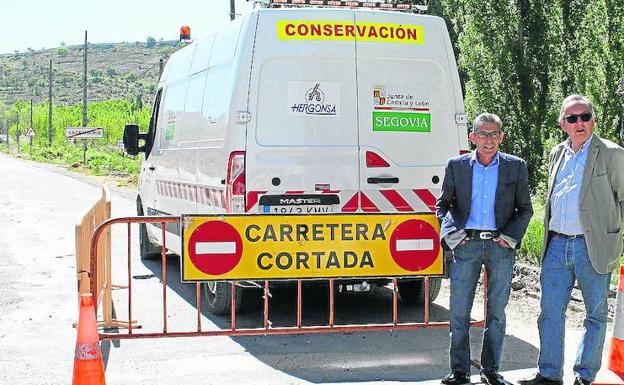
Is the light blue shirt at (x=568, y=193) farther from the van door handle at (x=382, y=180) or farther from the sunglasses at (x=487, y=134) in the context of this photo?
the van door handle at (x=382, y=180)

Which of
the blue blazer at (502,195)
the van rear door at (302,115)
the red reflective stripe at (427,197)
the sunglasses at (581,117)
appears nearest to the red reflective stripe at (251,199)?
the van rear door at (302,115)

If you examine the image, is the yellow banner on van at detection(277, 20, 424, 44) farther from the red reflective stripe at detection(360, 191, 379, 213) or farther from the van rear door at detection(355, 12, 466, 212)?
the red reflective stripe at detection(360, 191, 379, 213)

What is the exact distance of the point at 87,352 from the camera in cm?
534

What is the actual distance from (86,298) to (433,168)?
159 inches

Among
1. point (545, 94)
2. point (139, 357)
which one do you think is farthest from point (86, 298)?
point (545, 94)

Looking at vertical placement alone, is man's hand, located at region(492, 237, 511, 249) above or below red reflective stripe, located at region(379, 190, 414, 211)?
below

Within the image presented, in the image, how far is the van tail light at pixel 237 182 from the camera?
7.88 meters

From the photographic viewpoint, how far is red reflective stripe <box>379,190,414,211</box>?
8.29 metres

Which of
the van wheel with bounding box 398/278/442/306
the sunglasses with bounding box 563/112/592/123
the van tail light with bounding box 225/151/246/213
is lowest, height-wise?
the van wheel with bounding box 398/278/442/306

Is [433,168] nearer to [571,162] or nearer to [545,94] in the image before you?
[571,162]

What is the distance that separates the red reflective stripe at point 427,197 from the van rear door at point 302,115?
65cm

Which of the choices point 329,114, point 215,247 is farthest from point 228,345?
point 329,114

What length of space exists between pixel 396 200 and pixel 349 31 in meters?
1.62

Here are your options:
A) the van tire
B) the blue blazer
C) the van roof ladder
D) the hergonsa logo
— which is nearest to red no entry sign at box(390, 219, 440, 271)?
the blue blazer
